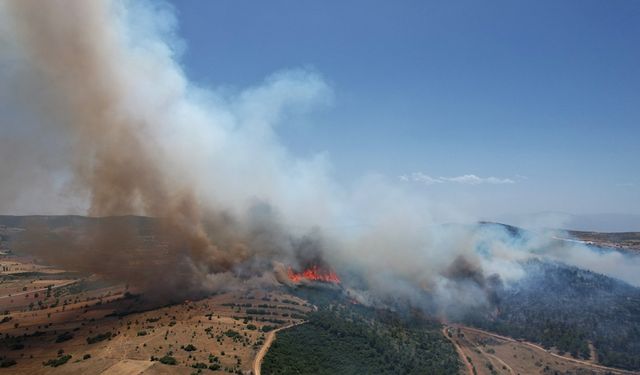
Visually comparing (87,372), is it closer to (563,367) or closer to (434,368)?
(434,368)

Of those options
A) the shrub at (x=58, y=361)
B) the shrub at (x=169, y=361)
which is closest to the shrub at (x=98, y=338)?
the shrub at (x=58, y=361)

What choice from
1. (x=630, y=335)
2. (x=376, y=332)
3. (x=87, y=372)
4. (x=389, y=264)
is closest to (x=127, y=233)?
(x=87, y=372)

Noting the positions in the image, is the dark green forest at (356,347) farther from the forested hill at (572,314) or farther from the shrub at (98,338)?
the shrub at (98,338)

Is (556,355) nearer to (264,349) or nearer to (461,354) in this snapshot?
(461,354)

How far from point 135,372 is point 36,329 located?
35.2 m

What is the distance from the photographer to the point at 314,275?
113 m

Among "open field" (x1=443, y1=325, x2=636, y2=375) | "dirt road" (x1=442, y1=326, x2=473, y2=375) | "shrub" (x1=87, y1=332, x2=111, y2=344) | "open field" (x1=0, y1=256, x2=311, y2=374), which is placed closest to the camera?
"open field" (x1=0, y1=256, x2=311, y2=374)

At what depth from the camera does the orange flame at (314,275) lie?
107750 mm

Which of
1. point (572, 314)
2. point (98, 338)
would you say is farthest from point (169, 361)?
point (572, 314)

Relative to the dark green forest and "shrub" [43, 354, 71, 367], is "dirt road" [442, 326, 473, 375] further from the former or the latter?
"shrub" [43, 354, 71, 367]

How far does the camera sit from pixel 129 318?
7494 cm

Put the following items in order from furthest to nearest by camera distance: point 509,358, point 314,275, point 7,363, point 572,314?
point 314,275 < point 572,314 < point 509,358 < point 7,363

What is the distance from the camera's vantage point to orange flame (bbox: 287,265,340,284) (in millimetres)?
107750

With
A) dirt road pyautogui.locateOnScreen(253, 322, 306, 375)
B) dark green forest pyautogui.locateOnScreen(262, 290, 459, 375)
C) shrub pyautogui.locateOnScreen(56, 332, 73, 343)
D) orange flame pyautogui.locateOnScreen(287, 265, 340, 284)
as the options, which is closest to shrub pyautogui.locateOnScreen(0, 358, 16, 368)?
shrub pyautogui.locateOnScreen(56, 332, 73, 343)
